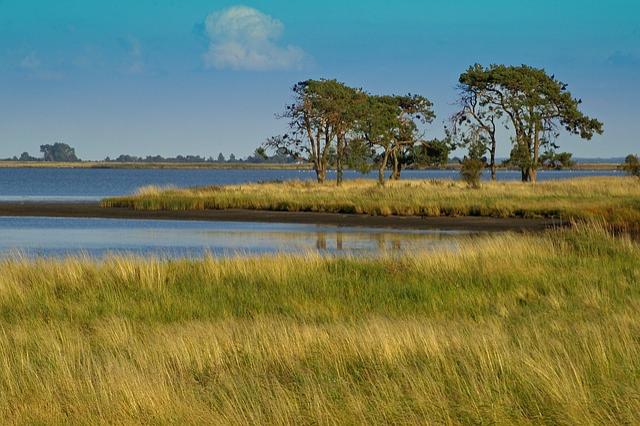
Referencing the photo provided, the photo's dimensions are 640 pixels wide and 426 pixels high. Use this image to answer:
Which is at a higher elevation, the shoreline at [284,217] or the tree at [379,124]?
the tree at [379,124]

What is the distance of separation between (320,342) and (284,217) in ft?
112

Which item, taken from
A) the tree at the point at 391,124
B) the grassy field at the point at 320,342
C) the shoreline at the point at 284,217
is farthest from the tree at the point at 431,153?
the grassy field at the point at 320,342

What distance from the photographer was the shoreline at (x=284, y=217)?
38438 mm

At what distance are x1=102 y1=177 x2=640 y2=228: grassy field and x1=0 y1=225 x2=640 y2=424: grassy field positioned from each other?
2068cm

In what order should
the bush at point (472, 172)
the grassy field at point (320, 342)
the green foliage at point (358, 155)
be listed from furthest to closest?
the green foliage at point (358, 155) < the bush at point (472, 172) < the grassy field at point (320, 342)

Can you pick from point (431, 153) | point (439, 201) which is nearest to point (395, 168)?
point (431, 153)

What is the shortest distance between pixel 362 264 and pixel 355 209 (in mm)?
26978

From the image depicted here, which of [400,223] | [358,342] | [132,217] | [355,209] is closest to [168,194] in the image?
[132,217]

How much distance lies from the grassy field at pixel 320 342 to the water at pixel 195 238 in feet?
27.2

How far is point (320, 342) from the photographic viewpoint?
10633 millimetres

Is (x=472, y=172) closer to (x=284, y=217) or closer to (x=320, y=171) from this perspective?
(x=284, y=217)

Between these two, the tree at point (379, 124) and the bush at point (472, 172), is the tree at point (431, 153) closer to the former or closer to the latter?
the tree at point (379, 124)

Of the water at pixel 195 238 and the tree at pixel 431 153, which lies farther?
the tree at pixel 431 153

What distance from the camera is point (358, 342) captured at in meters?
10.5
